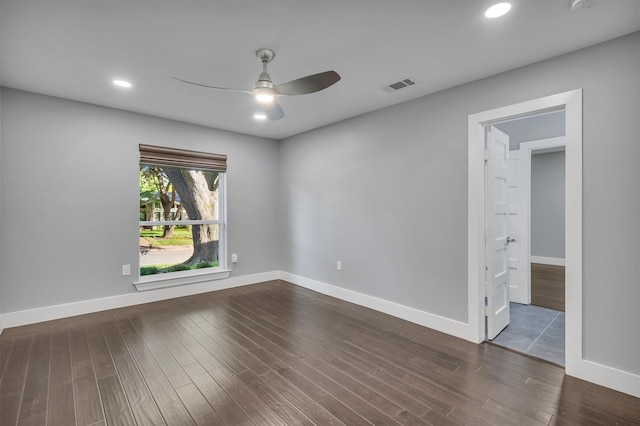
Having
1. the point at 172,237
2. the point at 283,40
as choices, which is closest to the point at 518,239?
the point at 283,40

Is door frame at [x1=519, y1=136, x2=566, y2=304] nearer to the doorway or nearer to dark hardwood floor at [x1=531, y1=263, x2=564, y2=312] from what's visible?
the doorway

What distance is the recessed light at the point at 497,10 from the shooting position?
5.97ft

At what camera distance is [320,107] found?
3688 mm

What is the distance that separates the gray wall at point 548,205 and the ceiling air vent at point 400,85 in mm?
5888

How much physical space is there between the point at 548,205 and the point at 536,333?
16.8 feet

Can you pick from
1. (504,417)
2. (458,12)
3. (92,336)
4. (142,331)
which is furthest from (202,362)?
(458,12)

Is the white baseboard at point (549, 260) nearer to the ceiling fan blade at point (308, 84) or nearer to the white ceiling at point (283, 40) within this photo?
the white ceiling at point (283, 40)

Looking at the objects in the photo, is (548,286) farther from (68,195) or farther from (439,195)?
(68,195)

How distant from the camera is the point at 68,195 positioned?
3.50 metres

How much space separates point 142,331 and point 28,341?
1.00 m

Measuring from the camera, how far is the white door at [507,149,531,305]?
4102 millimetres

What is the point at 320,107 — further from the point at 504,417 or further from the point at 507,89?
the point at 504,417

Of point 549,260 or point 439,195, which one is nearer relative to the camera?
point 439,195

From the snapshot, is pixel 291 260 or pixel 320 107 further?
pixel 291 260
